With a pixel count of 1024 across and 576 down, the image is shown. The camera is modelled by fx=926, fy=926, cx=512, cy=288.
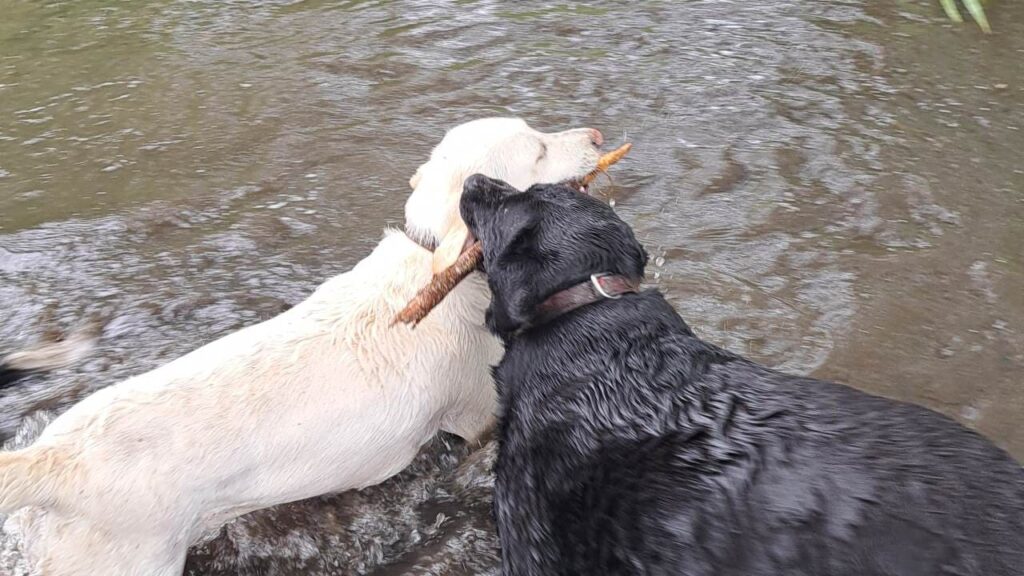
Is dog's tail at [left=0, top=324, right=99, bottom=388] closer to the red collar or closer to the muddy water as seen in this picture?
the muddy water

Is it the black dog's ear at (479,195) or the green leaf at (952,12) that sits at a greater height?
the black dog's ear at (479,195)

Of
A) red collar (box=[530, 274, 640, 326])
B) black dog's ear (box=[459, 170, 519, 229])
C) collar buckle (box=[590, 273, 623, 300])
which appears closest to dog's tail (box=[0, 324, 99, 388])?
black dog's ear (box=[459, 170, 519, 229])

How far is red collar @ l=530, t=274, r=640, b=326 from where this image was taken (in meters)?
3.01

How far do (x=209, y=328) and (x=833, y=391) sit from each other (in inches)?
121

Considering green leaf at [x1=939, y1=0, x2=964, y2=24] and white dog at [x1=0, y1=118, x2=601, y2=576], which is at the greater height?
green leaf at [x1=939, y1=0, x2=964, y2=24]

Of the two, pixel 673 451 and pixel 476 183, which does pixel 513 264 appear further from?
pixel 673 451

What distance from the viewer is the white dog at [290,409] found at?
2832mm

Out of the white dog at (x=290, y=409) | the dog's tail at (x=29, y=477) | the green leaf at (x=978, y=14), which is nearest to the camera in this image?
the dog's tail at (x=29, y=477)

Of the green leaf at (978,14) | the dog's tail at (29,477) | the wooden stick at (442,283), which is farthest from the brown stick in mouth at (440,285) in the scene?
the green leaf at (978,14)

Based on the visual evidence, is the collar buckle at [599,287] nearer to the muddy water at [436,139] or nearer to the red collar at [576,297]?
the red collar at [576,297]

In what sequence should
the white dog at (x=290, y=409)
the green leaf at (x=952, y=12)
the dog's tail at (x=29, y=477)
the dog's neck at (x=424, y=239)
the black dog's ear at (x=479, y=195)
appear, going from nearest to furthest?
the dog's tail at (x=29, y=477) < the white dog at (x=290, y=409) < the black dog's ear at (x=479, y=195) < the dog's neck at (x=424, y=239) < the green leaf at (x=952, y=12)

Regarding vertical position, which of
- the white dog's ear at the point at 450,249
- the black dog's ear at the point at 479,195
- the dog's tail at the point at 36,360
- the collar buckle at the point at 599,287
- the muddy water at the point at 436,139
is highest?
the black dog's ear at the point at 479,195

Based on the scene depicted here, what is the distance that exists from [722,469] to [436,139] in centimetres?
404

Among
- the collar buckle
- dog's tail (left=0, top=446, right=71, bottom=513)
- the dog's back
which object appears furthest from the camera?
the collar buckle
